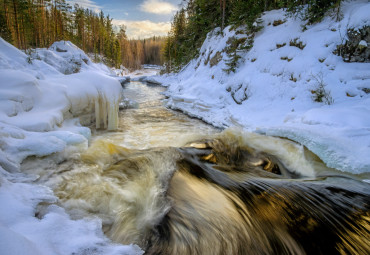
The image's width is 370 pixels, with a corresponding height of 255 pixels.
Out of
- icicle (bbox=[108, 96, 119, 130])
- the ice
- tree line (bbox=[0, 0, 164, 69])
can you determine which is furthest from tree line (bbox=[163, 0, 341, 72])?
tree line (bbox=[0, 0, 164, 69])

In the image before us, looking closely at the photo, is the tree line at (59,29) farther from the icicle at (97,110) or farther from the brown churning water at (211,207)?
the brown churning water at (211,207)

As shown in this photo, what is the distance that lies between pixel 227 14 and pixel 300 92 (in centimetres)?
1270

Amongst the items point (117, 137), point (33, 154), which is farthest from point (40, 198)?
point (117, 137)

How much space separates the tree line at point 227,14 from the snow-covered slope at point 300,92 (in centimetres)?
47

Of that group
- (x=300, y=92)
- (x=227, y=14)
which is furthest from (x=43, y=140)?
(x=227, y=14)

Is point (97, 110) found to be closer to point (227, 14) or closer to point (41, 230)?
point (41, 230)

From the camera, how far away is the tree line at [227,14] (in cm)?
774

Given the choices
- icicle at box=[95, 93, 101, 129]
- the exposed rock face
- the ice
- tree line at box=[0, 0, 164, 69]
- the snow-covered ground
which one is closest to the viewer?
the ice

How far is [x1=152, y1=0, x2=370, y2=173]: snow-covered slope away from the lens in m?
3.71

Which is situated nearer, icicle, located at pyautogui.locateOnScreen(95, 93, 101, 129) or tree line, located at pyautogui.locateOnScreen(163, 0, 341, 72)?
icicle, located at pyautogui.locateOnScreen(95, 93, 101, 129)

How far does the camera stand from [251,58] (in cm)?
962

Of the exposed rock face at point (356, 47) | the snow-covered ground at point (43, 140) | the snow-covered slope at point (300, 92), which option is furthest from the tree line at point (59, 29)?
the exposed rock face at point (356, 47)

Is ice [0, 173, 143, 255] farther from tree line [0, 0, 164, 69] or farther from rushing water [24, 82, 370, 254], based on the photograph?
tree line [0, 0, 164, 69]

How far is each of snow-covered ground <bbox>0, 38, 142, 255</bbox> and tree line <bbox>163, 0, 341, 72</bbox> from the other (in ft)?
28.9
